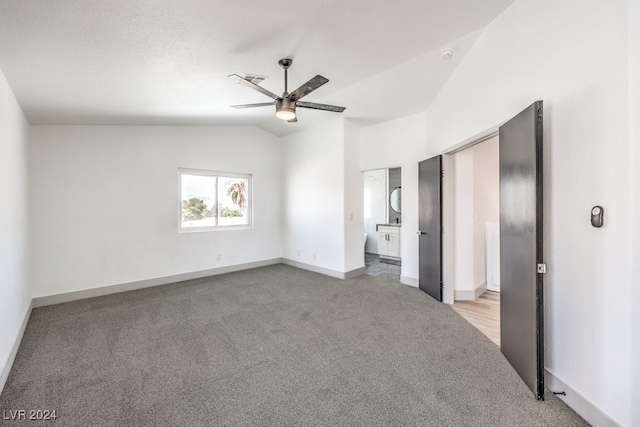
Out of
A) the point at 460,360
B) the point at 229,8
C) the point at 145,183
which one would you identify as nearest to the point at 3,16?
the point at 229,8

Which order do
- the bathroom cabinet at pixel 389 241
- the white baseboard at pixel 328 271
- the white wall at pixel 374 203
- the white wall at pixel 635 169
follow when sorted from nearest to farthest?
the white wall at pixel 635 169, the white baseboard at pixel 328 271, the bathroom cabinet at pixel 389 241, the white wall at pixel 374 203

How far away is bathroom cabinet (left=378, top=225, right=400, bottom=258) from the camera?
650 centimetres

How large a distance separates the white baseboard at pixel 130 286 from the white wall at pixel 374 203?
10.4 feet

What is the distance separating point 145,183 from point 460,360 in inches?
198

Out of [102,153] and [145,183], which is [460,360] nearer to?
[145,183]

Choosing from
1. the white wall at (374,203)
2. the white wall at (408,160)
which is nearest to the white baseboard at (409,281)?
the white wall at (408,160)

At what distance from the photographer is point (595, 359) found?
65.4 inches

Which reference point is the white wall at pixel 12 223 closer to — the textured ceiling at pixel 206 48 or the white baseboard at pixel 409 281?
the textured ceiling at pixel 206 48

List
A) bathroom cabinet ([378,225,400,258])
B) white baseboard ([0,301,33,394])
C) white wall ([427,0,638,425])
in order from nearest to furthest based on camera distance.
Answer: white wall ([427,0,638,425]), white baseboard ([0,301,33,394]), bathroom cabinet ([378,225,400,258])

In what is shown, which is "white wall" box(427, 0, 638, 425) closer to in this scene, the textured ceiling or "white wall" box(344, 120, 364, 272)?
the textured ceiling

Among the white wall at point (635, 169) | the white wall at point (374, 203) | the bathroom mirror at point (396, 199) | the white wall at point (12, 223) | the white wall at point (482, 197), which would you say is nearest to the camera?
the white wall at point (635, 169)

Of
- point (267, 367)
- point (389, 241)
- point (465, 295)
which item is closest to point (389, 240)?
point (389, 241)

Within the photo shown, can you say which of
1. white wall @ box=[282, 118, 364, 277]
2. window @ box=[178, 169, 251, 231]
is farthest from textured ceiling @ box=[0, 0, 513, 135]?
window @ box=[178, 169, 251, 231]

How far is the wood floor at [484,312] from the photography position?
9.71ft
